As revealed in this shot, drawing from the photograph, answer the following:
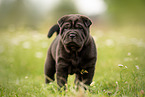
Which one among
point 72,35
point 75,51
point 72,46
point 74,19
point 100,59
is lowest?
point 100,59

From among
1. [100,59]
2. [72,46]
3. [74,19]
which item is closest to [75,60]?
[72,46]

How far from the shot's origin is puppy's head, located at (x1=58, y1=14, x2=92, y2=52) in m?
2.67

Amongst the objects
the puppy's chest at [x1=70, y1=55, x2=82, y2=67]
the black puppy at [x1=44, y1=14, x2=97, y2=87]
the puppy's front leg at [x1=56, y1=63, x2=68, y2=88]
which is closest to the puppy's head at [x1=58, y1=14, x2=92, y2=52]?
the black puppy at [x1=44, y1=14, x2=97, y2=87]

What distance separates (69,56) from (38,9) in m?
23.6

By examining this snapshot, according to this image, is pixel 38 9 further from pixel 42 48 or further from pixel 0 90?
pixel 0 90

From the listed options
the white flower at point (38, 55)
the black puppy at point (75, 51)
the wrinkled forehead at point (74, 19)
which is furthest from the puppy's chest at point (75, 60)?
the white flower at point (38, 55)

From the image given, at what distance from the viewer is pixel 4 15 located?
2500 centimetres

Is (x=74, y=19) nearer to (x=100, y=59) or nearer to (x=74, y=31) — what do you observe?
(x=74, y=31)

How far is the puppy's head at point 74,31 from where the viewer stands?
267 cm

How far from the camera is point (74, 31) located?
8.84ft

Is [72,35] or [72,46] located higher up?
[72,35]

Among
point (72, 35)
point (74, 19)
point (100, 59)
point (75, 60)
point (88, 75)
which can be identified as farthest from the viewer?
point (100, 59)

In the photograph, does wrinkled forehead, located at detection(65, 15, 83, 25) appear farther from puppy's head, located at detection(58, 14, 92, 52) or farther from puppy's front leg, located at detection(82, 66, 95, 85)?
puppy's front leg, located at detection(82, 66, 95, 85)

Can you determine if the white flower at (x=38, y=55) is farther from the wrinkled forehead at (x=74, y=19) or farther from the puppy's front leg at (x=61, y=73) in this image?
the wrinkled forehead at (x=74, y=19)
